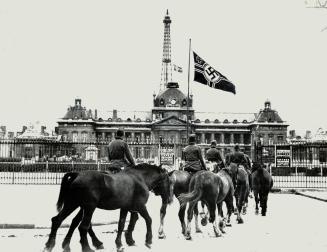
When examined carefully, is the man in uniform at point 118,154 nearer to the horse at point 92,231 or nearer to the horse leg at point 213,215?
the horse at point 92,231

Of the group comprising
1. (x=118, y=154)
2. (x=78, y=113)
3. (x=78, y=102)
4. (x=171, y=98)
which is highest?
(x=171, y=98)

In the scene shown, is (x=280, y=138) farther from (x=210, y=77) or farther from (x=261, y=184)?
(x=261, y=184)

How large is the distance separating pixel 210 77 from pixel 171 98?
286ft

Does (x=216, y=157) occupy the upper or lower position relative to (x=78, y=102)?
lower

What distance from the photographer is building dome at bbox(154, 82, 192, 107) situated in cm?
10550

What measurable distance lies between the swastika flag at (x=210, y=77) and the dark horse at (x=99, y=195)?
36.0ft

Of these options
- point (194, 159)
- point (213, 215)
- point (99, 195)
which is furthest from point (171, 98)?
point (99, 195)

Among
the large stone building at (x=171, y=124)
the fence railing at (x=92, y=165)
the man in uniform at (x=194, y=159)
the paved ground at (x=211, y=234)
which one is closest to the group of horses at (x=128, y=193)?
the man in uniform at (x=194, y=159)

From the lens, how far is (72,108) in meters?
99.0

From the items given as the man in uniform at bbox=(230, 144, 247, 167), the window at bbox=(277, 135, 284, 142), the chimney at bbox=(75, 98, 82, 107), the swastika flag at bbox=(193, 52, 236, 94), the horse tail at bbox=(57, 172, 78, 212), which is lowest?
the horse tail at bbox=(57, 172, 78, 212)

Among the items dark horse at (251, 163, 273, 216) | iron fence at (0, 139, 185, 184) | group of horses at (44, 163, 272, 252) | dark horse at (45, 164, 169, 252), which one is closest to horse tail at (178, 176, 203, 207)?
group of horses at (44, 163, 272, 252)

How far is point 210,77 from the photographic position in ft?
61.9

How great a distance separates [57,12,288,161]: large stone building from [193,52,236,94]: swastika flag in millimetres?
73520

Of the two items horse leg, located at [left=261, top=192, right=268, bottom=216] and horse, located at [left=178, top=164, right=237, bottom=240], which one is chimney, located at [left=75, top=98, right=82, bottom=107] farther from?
horse, located at [left=178, top=164, right=237, bottom=240]
